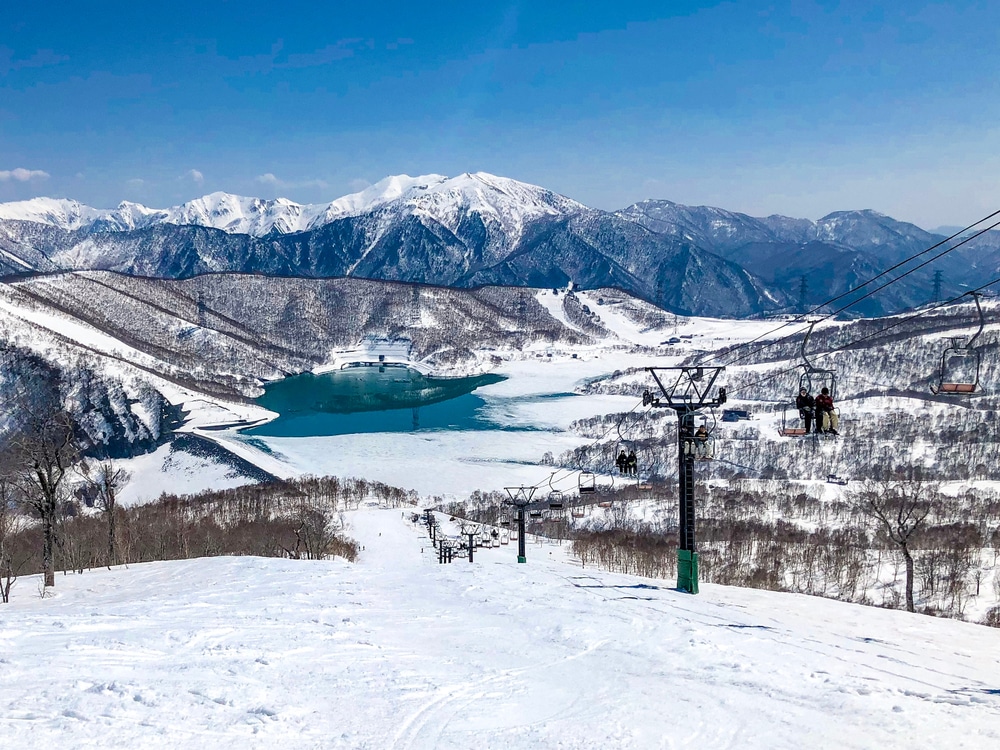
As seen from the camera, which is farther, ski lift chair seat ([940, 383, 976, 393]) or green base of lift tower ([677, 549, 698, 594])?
green base of lift tower ([677, 549, 698, 594])

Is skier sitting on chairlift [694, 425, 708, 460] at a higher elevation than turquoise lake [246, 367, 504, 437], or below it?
below

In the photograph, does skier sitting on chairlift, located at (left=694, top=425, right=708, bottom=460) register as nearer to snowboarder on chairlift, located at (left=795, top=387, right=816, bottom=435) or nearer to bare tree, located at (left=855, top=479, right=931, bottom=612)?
snowboarder on chairlift, located at (left=795, top=387, right=816, bottom=435)

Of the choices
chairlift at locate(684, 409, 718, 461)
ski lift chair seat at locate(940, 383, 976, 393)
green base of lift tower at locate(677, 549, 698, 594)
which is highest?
ski lift chair seat at locate(940, 383, 976, 393)

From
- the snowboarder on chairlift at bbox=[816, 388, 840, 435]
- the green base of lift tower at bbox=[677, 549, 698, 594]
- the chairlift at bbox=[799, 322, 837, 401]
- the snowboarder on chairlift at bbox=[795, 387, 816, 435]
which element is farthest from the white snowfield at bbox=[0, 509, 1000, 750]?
the chairlift at bbox=[799, 322, 837, 401]

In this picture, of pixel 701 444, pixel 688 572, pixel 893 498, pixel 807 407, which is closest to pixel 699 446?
pixel 701 444

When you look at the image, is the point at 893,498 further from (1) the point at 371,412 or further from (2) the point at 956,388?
(1) the point at 371,412

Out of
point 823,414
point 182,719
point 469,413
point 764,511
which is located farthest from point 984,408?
point 182,719

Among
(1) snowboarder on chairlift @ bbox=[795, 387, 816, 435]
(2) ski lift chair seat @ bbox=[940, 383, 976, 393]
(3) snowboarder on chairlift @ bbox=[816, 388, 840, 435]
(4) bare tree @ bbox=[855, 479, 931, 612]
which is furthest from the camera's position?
(4) bare tree @ bbox=[855, 479, 931, 612]

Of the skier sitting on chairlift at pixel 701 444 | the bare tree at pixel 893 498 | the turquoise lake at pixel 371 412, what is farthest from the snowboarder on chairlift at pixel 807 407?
the turquoise lake at pixel 371 412

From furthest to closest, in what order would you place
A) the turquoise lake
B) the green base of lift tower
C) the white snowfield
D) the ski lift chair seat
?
the turquoise lake
the green base of lift tower
the ski lift chair seat
the white snowfield

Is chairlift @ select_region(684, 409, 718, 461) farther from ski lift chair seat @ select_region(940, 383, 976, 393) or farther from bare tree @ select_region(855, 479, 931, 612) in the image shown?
bare tree @ select_region(855, 479, 931, 612)
